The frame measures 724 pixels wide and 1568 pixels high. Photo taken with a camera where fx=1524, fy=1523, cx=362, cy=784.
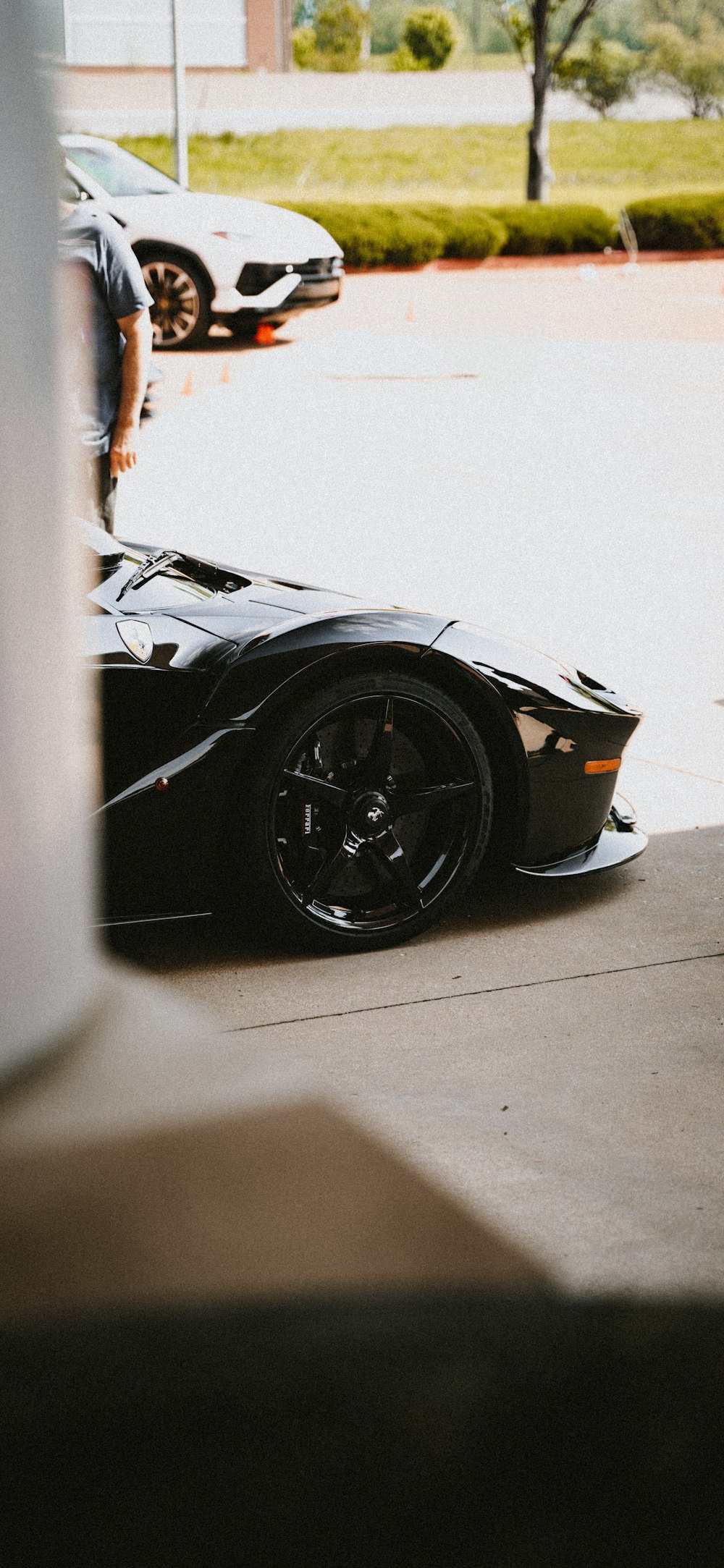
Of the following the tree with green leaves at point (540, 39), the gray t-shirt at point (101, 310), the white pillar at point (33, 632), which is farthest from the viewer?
the tree with green leaves at point (540, 39)

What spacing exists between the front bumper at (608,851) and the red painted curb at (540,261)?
77.8 ft

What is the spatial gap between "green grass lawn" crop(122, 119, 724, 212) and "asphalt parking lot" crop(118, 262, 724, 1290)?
2742 cm

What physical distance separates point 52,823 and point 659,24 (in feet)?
166

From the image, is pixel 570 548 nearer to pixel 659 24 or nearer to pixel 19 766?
pixel 19 766

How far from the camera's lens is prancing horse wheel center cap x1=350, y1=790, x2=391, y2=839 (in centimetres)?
344

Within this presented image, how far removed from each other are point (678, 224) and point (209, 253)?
1896cm

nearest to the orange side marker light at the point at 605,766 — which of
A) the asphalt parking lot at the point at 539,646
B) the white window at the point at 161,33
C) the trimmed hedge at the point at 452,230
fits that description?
the asphalt parking lot at the point at 539,646

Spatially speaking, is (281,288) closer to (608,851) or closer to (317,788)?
(608,851)

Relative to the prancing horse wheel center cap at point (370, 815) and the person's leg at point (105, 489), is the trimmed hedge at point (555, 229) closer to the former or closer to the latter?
the person's leg at point (105, 489)

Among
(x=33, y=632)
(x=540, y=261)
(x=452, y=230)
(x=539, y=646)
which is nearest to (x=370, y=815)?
(x=33, y=632)

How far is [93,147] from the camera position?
1504 cm

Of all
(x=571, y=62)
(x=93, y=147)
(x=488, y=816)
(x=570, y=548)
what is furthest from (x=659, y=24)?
(x=488, y=816)

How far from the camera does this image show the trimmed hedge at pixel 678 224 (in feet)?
99.2

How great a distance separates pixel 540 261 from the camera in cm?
2928
